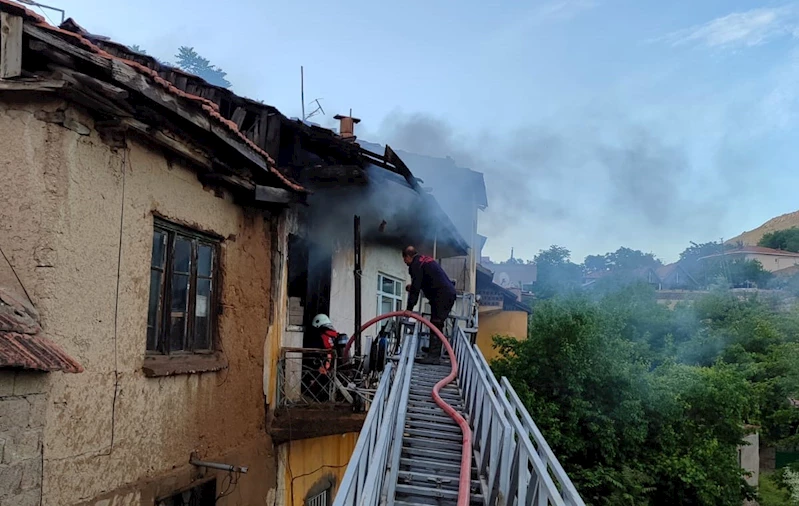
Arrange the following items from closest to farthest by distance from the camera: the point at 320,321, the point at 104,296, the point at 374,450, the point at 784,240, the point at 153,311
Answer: the point at 374,450, the point at 104,296, the point at 153,311, the point at 320,321, the point at 784,240

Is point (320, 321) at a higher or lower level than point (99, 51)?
lower

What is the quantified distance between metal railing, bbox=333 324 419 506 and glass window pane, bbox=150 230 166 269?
2.47m

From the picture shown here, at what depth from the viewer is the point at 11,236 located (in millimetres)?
4488

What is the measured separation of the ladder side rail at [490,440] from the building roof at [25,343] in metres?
3.15

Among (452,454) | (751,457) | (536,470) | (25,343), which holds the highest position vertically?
(25,343)

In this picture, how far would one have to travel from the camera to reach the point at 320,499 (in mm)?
10016

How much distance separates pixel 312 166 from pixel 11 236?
502 centimetres

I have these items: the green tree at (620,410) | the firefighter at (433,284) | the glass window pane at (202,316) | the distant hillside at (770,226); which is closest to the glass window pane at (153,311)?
the glass window pane at (202,316)

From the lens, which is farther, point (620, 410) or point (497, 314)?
point (497, 314)

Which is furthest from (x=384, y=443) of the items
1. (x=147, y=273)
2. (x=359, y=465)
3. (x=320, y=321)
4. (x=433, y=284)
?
(x=320, y=321)

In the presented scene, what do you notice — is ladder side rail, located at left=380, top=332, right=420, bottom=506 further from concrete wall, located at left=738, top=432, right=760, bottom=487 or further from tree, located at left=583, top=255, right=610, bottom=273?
tree, located at left=583, top=255, right=610, bottom=273

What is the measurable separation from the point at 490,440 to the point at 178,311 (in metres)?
3.38

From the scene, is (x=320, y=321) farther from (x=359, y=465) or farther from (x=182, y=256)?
(x=359, y=465)

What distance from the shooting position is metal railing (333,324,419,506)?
356cm
